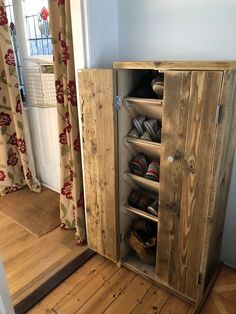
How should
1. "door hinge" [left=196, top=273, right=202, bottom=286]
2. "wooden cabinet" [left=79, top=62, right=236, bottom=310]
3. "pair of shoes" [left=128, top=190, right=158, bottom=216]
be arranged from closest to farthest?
"wooden cabinet" [left=79, top=62, right=236, bottom=310] < "door hinge" [left=196, top=273, right=202, bottom=286] < "pair of shoes" [left=128, top=190, right=158, bottom=216]

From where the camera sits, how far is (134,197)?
5.53 ft

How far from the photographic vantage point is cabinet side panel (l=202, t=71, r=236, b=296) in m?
1.06

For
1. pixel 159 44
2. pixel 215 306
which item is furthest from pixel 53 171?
pixel 215 306

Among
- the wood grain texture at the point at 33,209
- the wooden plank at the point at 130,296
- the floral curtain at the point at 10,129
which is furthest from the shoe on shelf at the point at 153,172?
the floral curtain at the point at 10,129

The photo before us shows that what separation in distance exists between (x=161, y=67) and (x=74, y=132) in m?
0.79

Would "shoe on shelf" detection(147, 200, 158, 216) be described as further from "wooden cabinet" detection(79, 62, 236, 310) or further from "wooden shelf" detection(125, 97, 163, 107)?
"wooden shelf" detection(125, 97, 163, 107)

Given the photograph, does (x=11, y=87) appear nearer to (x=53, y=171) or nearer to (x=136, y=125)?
(x=53, y=171)

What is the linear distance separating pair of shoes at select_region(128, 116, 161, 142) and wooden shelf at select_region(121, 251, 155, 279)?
88 centimetres

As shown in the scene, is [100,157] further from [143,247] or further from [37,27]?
[37,27]

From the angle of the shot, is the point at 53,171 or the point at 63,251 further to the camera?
the point at 53,171

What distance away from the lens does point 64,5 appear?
1516 mm

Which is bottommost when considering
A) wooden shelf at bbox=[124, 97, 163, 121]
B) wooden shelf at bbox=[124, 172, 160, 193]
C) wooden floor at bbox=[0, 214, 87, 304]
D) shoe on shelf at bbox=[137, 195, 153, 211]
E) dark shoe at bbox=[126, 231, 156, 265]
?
wooden floor at bbox=[0, 214, 87, 304]

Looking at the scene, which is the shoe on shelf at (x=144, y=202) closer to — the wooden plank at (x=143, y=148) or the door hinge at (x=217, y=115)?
the wooden plank at (x=143, y=148)

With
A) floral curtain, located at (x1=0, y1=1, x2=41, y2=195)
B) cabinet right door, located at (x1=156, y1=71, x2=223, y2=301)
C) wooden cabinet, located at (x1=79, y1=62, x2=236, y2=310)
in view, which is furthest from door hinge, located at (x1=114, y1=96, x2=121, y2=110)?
floral curtain, located at (x1=0, y1=1, x2=41, y2=195)
